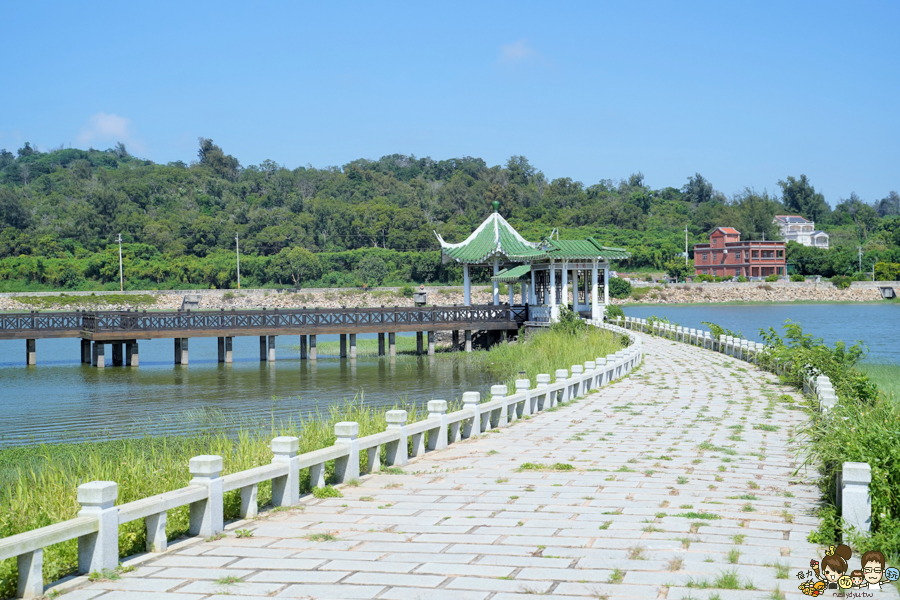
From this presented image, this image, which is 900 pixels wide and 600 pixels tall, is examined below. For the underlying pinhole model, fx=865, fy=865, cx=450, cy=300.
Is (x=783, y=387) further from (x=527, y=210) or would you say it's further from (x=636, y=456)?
(x=527, y=210)

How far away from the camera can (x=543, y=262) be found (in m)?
36.6

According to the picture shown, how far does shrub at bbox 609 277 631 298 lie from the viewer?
84.8 m

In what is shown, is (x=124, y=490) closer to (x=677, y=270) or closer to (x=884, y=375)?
(x=884, y=375)

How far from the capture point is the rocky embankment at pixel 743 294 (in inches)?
3492

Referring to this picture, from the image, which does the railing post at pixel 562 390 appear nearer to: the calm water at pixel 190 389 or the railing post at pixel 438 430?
the railing post at pixel 438 430

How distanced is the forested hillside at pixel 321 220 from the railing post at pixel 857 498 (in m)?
72.3

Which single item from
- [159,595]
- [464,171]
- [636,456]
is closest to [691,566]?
[159,595]

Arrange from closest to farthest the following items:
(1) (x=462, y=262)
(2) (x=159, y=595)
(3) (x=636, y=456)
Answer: (2) (x=159, y=595) → (3) (x=636, y=456) → (1) (x=462, y=262)

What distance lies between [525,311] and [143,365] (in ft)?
51.9

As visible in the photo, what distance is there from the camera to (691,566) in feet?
18.7

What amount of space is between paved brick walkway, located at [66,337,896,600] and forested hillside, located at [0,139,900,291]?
68.9 metres

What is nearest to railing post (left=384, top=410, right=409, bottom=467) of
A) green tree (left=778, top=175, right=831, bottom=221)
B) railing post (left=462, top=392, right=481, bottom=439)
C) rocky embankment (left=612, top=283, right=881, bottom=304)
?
railing post (left=462, top=392, right=481, bottom=439)

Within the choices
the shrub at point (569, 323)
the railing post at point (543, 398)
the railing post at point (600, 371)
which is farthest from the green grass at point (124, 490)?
the shrub at point (569, 323)

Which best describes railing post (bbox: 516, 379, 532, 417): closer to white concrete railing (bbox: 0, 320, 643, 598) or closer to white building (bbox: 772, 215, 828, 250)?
white concrete railing (bbox: 0, 320, 643, 598)
